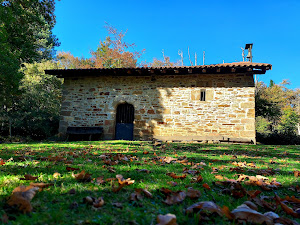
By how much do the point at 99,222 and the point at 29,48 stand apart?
11567mm

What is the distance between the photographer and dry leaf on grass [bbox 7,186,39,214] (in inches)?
42.5

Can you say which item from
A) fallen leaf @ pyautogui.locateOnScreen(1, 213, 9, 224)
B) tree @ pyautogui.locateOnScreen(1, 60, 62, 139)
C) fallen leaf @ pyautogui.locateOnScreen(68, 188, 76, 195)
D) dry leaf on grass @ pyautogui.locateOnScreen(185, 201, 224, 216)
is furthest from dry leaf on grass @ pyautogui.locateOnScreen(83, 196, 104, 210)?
tree @ pyautogui.locateOnScreen(1, 60, 62, 139)

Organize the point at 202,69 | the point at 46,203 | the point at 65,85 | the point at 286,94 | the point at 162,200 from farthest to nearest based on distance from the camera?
the point at 286,94 → the point at 65,85 → the point at 202,69 → the point at 162,200 → the point at 46,203

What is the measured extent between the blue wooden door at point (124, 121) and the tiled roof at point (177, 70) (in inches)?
74.1

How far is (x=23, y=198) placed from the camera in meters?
1.14

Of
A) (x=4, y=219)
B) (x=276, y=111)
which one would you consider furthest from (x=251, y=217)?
(x=276, y=111)

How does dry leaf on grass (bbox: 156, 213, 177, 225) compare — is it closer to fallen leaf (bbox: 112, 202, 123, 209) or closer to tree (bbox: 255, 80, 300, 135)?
fallen leaf (bbox: 112, 202, 123, 209)

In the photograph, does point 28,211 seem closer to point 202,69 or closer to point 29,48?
point 202,69

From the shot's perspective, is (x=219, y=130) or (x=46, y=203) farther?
(x=219, y=130)

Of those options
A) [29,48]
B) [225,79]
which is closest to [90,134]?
[29,48]

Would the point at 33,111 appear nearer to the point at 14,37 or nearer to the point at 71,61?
the point at 14,37

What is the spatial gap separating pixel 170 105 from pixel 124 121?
8.78 feet

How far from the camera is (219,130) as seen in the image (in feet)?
30.0

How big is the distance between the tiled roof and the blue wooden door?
1882 millimetres
